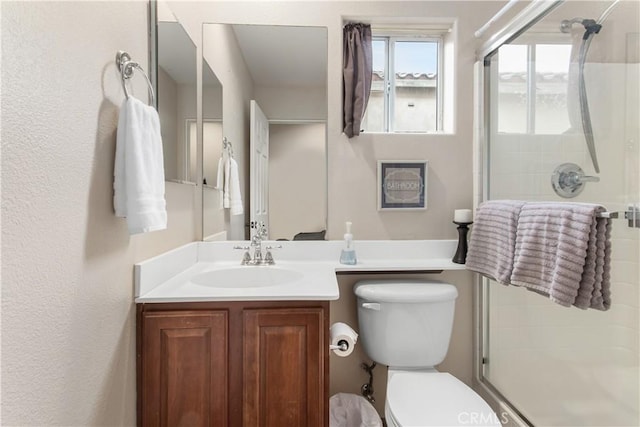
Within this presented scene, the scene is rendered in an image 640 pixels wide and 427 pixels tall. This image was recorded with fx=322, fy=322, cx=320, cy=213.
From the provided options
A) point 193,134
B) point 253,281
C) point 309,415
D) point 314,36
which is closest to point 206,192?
point 193,134

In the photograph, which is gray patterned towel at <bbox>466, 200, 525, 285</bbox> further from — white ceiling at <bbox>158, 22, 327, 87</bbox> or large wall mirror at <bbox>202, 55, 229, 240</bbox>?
large wall mirror at <bbox>202, 55, 229, 240</bbox>

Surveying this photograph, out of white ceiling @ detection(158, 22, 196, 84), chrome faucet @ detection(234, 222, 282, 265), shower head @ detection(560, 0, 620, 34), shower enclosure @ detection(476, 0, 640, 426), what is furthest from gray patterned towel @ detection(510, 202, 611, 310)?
white ceiling @ detection(158, 22, 196, 84)

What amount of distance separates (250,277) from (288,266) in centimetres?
19

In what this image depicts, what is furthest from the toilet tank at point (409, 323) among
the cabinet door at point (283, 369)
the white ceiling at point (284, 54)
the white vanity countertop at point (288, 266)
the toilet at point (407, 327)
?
the white ceiling at point (284, 54)

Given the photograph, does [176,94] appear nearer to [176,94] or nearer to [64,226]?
[176,94]

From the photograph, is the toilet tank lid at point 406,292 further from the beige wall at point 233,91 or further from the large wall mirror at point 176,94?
the large wall mirror at point 176,94

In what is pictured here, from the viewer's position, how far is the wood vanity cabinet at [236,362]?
3.53 ft

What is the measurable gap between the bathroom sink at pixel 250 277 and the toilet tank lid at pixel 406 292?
336 millimetres

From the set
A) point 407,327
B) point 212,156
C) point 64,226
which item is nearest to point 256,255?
point 212,156

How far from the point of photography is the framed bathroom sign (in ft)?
5.64

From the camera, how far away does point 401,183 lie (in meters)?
1.72

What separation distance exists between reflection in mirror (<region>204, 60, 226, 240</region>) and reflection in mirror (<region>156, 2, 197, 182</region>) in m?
0.08

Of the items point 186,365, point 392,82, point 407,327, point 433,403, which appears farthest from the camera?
point 392,82

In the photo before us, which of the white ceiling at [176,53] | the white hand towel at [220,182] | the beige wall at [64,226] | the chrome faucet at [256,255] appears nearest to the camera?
the beige wall at [64,226]
